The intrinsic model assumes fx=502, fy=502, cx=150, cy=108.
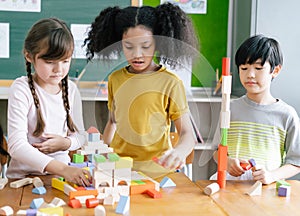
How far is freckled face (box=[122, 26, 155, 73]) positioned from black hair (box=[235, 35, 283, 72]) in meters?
0.44

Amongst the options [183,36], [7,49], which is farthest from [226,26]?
[183,36]

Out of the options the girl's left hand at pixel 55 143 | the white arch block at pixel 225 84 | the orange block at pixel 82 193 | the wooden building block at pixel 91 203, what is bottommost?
the wooden building block at pixel 91 203

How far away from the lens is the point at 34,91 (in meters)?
1.45

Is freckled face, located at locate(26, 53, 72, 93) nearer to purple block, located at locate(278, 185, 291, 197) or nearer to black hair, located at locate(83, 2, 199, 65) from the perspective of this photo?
black hair, located at locate(83, 2, 199, 65)

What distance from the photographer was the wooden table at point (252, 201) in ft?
3.67

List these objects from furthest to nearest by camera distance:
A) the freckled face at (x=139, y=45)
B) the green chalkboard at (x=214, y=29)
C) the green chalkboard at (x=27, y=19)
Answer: the green chalkboard at (x=214, y=29), the green chalkboard at (x=27, y=19), the freckled face at (x=139, y=45)

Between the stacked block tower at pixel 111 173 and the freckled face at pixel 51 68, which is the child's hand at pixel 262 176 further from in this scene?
the freckled face at pixel 51 68

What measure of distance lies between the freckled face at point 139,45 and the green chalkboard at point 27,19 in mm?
1713

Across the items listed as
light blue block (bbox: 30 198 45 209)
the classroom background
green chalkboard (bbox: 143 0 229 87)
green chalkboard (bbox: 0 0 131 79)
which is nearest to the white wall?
the classroom background

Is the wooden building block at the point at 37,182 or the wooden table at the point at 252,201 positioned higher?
the wooden building block at the point at 37,182

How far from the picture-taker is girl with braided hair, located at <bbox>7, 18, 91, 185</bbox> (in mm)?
1300

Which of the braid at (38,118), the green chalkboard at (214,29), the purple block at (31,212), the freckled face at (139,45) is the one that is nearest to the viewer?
the purple block at (31,212)

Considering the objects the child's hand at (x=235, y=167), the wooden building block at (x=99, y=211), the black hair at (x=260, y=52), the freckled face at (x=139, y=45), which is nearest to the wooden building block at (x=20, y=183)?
the wooden building block at (x=99, y=211)

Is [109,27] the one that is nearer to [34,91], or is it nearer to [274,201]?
[34,91]
